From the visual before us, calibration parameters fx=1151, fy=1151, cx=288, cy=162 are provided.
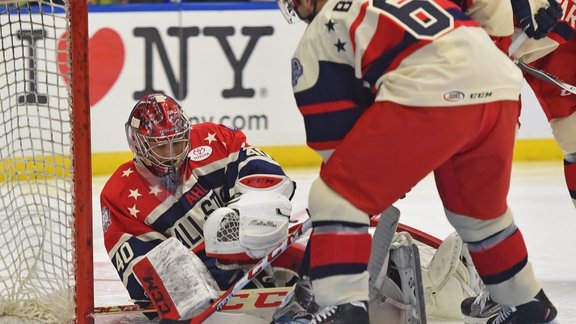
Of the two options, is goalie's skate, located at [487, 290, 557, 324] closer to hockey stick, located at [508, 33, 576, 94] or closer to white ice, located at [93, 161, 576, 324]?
white ice, located at [93, 161, 576, 324]

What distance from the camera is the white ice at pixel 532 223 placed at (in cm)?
338

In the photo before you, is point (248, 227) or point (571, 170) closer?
point (248, 227)

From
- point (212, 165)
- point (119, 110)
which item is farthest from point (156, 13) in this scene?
point (212, 165)

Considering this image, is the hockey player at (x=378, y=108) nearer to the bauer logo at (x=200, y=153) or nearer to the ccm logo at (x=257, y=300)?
the ccm logo at (x=257, y=300)

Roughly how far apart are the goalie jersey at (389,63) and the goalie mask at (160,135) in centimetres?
77

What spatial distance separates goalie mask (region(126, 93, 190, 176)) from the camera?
2949mm

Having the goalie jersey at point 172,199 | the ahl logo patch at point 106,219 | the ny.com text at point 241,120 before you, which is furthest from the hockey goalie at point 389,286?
the ny.com text at point 241,120

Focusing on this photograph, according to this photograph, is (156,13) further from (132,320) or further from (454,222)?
(454,222)

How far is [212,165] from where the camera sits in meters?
3.08

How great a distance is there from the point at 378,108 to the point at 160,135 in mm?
921

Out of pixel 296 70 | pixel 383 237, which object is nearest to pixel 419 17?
pixel 296 70

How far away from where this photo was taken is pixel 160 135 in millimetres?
2939

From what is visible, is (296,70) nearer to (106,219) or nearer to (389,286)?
(389,286)

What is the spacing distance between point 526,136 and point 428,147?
355 cm
